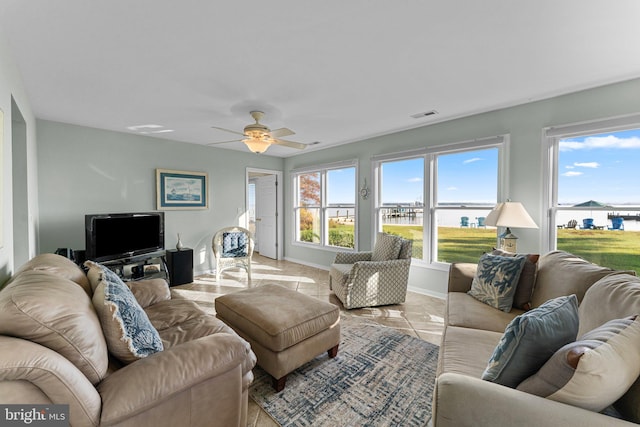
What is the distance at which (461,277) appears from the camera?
99.2 inches

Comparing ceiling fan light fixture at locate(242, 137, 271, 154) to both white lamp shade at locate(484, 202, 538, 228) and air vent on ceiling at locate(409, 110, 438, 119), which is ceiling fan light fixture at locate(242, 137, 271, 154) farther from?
white lamp shade at locate(484, 202, 538, 228)

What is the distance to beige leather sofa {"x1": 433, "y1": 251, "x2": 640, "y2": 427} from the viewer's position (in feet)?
2.88

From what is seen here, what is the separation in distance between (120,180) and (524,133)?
215 inches

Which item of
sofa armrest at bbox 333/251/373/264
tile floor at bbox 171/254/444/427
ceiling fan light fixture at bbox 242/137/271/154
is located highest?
ceiling fan light fixture at bbox 242/137/271/154

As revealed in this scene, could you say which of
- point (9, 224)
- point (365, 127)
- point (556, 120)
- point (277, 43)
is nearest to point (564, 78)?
point (556, 120)

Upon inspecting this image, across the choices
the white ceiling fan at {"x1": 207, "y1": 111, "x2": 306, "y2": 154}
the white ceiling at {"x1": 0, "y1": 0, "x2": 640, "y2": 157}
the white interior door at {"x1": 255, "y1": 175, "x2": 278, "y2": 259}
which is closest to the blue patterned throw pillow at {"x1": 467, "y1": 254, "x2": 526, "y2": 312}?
the white ceiling at {"x1": 0, "y1": 0, "x2": 640, "y2": 157}

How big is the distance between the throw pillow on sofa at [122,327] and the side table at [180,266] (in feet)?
10.3

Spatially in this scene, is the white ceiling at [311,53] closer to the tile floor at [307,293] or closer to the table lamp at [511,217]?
the table lamp at [511,217]

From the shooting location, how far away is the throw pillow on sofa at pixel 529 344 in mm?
1024

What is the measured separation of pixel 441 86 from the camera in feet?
8.52

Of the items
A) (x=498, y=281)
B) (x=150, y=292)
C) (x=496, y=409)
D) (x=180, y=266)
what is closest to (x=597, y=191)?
(x=498, y=281)

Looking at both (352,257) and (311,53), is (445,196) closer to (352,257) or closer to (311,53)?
(352,257)

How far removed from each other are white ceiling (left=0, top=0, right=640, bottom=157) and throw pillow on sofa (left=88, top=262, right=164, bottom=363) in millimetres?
1593

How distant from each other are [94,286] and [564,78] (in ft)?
12.8
